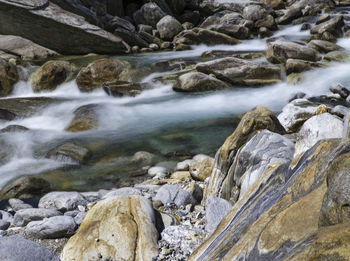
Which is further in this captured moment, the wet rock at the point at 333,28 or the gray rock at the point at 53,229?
the wet rock at the point at 333,28

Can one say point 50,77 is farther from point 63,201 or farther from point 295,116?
point 295,116

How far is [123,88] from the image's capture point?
11.1 metres

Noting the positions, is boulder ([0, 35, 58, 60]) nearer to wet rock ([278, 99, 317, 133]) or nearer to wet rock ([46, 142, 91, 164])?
wet rock ([46, 142, 91, 164])

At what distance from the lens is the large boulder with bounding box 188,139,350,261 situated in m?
1.46

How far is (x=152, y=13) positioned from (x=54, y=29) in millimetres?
6776

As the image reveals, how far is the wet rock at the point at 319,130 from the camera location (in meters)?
3.75

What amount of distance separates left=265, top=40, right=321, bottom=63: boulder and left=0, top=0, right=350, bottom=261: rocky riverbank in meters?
0.05

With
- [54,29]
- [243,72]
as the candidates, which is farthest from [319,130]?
[54,29]

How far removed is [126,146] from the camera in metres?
7.74

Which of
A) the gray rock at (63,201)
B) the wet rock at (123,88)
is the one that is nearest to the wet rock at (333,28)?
the wet rock at (123,88)

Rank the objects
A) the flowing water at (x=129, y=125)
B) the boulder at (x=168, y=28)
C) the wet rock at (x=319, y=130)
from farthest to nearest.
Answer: the boulder at (x=168, y=28) → the flowing water at (x=129, y=125) → the wet rock at (x=319, y=130)

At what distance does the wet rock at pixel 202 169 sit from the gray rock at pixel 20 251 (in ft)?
9.76

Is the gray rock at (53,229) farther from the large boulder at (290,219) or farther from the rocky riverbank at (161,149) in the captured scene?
the large boulder at (290,219)

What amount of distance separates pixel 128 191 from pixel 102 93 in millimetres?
7016
